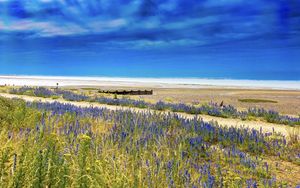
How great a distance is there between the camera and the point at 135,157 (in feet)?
18.3

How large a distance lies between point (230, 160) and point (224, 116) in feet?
35.1

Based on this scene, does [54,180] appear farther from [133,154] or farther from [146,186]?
[133,154]

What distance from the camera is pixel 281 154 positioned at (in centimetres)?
755

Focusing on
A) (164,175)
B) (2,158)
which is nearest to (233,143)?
(164,175)

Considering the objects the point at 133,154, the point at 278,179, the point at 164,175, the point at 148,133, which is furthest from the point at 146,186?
the point at 148,133

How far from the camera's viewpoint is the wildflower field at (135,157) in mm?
3178

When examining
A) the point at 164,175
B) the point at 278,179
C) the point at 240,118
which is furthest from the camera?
the point at 240,118

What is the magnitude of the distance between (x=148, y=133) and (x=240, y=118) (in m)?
9.92

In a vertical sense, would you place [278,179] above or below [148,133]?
below

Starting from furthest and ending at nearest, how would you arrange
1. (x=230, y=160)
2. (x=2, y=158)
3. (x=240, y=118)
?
1. (x=240, y=118)
2. (x=230, y=160)
3. (x=2, y=158)

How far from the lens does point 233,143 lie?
326 inches

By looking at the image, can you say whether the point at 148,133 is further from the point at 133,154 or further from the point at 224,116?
the point at 224,116

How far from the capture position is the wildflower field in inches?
125

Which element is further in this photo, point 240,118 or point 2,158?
point 240,118
